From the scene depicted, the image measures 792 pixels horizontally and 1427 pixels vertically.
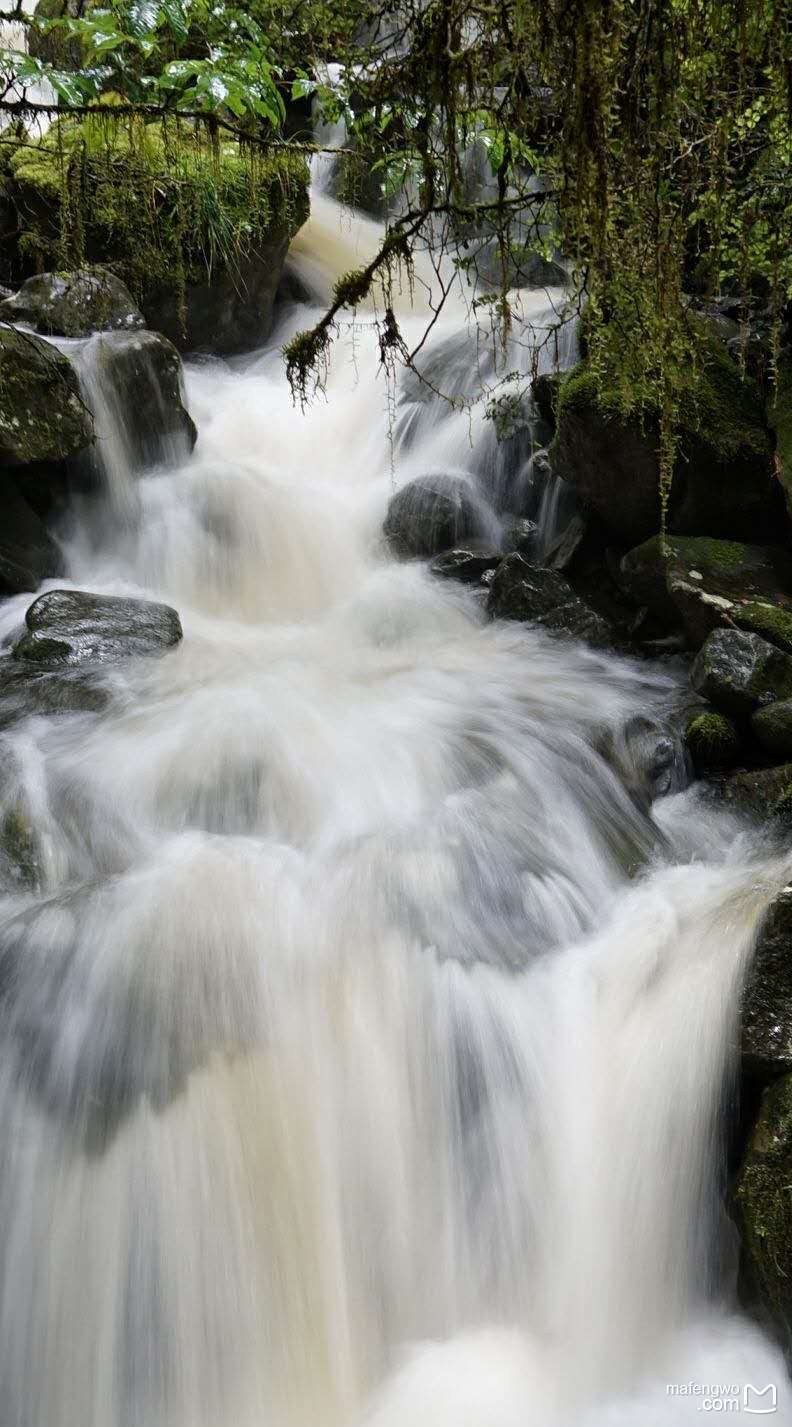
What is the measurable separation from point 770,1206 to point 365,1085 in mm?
1293

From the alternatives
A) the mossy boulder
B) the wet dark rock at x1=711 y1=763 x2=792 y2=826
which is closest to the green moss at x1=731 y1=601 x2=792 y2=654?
the wet dark rock at x1=711 y1=763 x2=792 y2=826

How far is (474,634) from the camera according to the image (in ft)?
22.0

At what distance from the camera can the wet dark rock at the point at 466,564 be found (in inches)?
288

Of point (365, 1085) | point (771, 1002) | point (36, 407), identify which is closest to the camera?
point (771, 1002)

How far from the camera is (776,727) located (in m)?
4.72

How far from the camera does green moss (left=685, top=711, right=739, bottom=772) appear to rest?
196 inches

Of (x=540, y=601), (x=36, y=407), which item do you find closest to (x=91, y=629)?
(x=36, y=407)

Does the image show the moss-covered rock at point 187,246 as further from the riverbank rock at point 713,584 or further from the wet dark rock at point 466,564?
the riverbank rock at point 713,584

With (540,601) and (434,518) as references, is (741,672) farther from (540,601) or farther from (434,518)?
(434,518)

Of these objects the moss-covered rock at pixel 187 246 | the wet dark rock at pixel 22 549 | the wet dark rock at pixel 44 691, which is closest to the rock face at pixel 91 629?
the wet dark rock at pixel 44 691

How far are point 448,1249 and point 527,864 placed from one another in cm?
159

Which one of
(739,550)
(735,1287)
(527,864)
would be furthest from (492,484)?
(735,1287)

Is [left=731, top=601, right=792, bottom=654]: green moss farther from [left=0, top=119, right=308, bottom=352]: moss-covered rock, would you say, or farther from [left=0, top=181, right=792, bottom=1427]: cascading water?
[left=0, top=119, right=308, bottom=352]: moss-covered rock

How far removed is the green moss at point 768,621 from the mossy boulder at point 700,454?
0.98m
